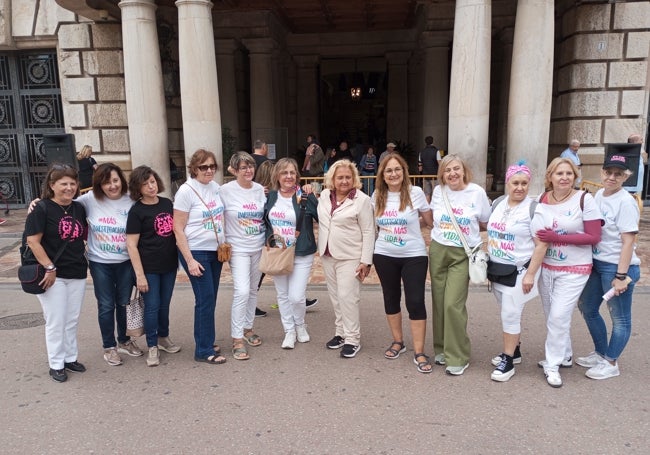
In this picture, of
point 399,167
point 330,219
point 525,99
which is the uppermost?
point 525,99

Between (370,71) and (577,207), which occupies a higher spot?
(370,71)

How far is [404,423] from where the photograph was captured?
3.43 meters

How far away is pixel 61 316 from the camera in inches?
163

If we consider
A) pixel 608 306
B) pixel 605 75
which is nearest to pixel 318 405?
pixel 608 306

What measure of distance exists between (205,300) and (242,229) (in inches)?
28.1

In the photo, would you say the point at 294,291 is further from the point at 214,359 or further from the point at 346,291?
the point at 214,359

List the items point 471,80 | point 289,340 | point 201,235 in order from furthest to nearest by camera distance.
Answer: point 471,80 < point 289,340 < point 201,235

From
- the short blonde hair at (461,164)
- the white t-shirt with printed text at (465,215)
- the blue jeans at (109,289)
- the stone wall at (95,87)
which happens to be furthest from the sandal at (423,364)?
the stone wall at (95,87)

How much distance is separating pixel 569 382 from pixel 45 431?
12.7ft

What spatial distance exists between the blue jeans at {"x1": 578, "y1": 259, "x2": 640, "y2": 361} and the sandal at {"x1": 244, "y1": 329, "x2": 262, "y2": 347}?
9.53ft

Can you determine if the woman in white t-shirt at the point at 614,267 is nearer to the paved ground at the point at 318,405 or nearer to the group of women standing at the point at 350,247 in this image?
the group of women standing at the point at 350,247

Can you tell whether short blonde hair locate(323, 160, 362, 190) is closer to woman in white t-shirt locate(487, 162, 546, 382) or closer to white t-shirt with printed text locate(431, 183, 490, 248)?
white t-shirt with printed text locate(431, 183, 490, 248)

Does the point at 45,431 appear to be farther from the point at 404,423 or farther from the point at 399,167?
the point at 399,167

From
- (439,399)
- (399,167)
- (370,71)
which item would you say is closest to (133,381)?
(439,399)
